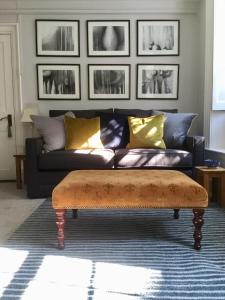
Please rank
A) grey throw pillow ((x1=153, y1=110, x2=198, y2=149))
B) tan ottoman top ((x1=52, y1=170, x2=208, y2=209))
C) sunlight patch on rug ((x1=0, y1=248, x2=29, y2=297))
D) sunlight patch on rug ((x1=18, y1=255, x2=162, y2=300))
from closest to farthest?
sunlight patch on rug ((x1=18, y1=255, x2=162, y2=300)) → sunlight patch on rug ((x1=0, y1=248, x2=29, y2=297)) → tan ottoman top ((x1=52, y1=170, x2=208, y2=209)) → grey throw pillow ((x1=153, y1=110, x2=198, y2=149))

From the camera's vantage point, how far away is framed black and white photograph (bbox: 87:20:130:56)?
3861 millimetres

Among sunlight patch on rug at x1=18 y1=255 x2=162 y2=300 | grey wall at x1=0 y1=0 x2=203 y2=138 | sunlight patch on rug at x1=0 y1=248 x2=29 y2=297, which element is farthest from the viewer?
grey wall at x1=0 y1=0 x2=203 y2=138

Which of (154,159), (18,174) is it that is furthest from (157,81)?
(18,174)

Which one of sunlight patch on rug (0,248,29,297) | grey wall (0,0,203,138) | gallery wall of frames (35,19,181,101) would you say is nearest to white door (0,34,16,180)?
grey wall (0,0,203,138)

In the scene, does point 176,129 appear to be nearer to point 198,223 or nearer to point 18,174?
point 198,223

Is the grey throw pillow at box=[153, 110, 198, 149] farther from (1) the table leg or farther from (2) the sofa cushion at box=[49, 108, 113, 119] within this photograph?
(1) the table leg

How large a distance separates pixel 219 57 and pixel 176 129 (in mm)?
992

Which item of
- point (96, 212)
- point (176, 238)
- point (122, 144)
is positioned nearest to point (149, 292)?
point (176, 238)

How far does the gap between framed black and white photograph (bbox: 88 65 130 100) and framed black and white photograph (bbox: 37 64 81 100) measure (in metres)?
0.21

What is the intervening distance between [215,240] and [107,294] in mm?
943

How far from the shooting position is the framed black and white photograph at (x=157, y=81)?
393 centimetres

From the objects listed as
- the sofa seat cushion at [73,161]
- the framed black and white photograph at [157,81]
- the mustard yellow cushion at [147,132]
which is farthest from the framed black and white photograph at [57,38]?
the sofa seat cushion at [73,161]

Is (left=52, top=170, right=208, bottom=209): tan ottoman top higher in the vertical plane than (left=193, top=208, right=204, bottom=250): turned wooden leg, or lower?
higher

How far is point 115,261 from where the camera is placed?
5.33ft
